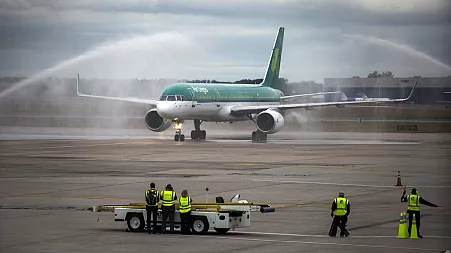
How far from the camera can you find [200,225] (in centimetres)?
3303

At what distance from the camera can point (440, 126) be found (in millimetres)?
127562

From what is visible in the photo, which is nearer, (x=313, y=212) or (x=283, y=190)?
(x=313, y=212)

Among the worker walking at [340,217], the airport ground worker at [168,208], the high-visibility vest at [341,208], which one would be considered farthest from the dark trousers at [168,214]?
the high-visibility vest at [341,208]

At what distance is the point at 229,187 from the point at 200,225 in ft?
51.1

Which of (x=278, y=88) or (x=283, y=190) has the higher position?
(x=278, y=88)

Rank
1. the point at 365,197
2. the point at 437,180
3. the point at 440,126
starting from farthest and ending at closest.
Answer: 1. the point at 440,126
2. the point at 437,180
3. the point at 365,197

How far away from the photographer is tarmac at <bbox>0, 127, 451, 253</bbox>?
31.1 metres

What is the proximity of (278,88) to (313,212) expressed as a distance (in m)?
77.0

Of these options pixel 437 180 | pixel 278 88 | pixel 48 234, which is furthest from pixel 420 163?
pixel 278 88

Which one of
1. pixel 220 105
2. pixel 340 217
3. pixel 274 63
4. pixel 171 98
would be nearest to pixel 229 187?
pixel 340 217

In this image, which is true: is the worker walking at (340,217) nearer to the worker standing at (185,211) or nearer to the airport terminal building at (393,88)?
the worker standing at (185,211)

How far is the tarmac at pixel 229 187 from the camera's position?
1224 inches

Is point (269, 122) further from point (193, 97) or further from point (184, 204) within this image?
point (184, 204)

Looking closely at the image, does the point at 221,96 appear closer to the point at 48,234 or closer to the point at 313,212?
the point at 313,212
